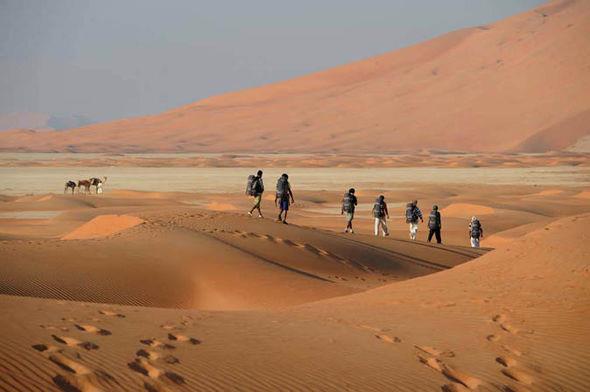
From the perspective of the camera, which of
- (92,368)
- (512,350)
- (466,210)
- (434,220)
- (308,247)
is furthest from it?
(466,210)

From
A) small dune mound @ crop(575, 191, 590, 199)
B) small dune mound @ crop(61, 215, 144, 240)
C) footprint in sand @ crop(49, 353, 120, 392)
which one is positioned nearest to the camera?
footprint in sand @ crop(49, 353, 120, 392)

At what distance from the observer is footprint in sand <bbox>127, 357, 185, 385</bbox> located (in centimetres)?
807

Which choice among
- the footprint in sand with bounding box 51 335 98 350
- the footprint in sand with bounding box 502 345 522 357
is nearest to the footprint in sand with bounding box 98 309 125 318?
the footprint in sand with bounding box 51 335 98 350

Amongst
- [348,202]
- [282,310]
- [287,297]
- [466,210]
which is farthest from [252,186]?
[466,210]

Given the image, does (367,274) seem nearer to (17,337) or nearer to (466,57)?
(17,337)

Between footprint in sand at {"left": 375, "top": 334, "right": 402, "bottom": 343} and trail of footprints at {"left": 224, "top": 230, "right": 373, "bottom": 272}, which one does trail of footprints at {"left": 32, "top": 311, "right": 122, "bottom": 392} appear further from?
trail of footprints at {"left": 224, "top": 230, "right": 373, "bottom": 272}

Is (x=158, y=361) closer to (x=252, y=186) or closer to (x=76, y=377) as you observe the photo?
(x=76, y=377)

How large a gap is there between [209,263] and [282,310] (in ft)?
22.1

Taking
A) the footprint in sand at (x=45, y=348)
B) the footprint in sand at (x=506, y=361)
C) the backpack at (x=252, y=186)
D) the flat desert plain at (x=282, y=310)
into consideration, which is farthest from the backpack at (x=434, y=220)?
the footprint in sand at (x=45, y=348)

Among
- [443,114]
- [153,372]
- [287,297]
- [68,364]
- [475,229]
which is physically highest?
[443,114]

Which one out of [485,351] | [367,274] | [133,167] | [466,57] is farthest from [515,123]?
[485,351]

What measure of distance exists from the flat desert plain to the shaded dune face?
0.18 feet

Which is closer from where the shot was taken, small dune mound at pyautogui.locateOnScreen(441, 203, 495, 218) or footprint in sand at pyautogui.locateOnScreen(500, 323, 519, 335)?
footprint in sand at pyautogui.locateOnScreen(500, 323, 519, 335)

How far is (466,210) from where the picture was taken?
41125 millimetres
